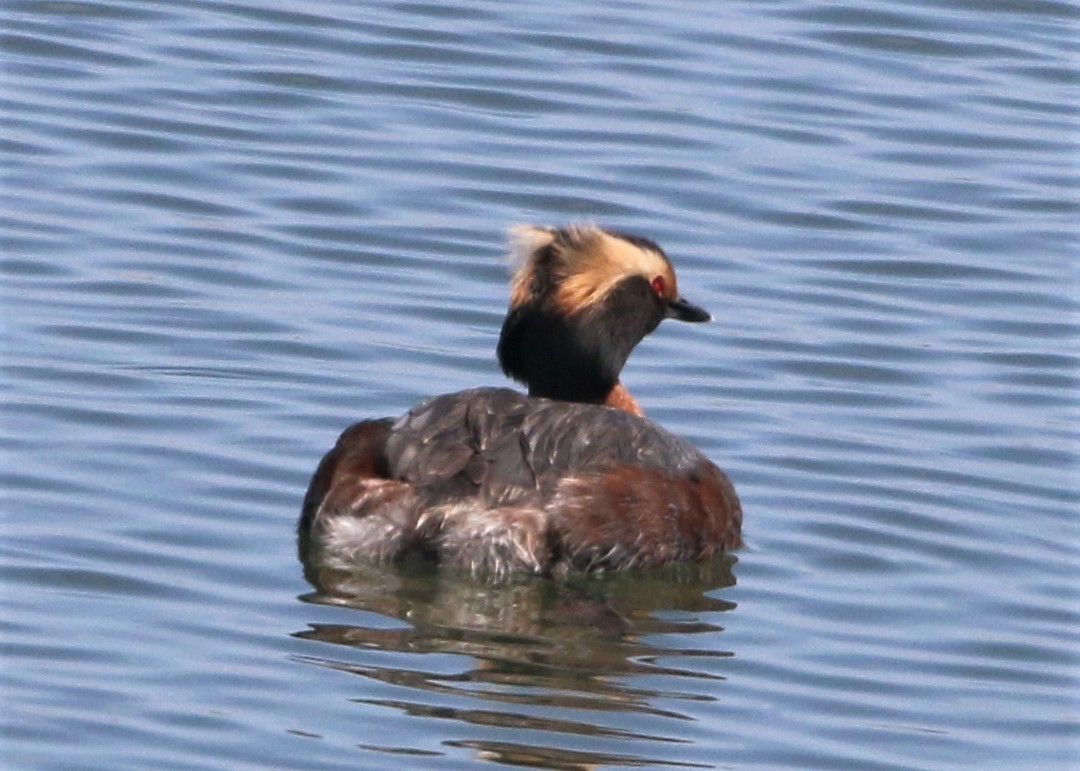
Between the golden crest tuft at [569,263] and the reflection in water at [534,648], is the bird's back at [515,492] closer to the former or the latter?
the reflection in water at [534,648]

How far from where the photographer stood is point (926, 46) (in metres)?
15.5

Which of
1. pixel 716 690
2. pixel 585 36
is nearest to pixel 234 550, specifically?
pixel 716 690

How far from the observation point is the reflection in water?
722cm

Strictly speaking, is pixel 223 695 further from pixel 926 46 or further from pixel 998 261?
pixel 926 46

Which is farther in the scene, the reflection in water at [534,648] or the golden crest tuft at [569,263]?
the golden crest tuft at [569,263]

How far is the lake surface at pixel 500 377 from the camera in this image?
7484mm

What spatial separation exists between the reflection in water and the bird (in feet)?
0.29

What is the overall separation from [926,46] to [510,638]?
820cm

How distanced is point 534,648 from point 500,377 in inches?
109

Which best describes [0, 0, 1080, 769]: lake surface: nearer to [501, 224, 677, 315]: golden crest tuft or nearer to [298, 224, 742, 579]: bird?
[298, 224, 742, 579]: bird

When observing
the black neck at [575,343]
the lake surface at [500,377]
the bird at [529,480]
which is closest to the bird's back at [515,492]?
the bird at [529,480]

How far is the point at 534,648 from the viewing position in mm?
8016

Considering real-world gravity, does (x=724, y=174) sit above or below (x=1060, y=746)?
above

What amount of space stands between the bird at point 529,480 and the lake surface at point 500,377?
0.41ft
